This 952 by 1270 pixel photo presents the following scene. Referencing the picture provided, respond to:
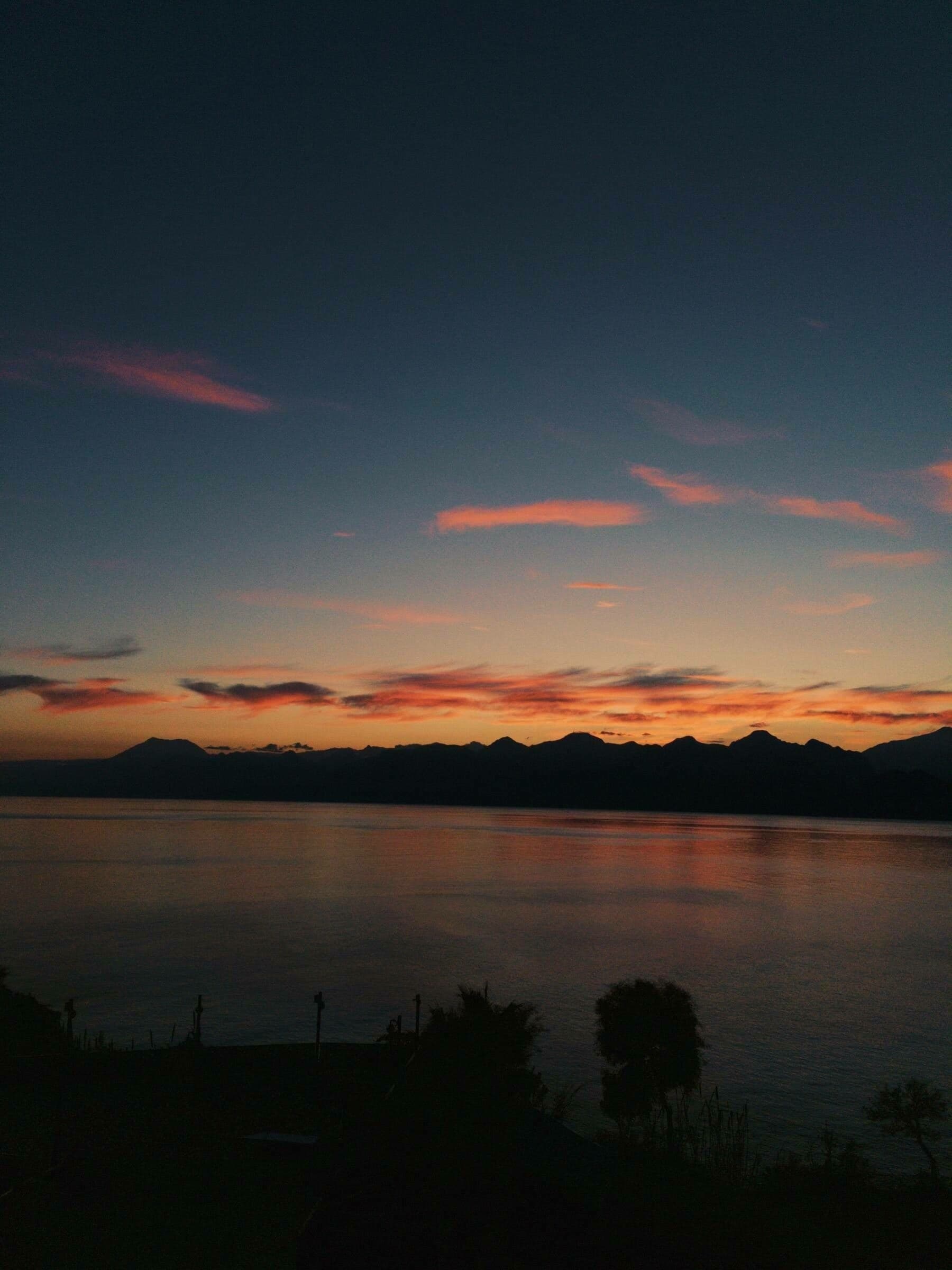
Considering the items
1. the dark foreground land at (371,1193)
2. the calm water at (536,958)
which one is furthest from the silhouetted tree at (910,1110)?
the calm water at (536,958)

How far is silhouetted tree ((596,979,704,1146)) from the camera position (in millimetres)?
38312

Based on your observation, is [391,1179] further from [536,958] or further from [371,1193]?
[536,958]

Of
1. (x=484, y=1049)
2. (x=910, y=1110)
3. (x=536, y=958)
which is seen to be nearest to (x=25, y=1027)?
(x=484, y=1049)

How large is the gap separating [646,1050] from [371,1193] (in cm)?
2266

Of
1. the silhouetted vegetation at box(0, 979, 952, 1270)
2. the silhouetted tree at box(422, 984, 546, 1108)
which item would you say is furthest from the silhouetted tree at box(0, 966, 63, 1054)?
the silhouetted tree at box(422, 984, 546, 1108)

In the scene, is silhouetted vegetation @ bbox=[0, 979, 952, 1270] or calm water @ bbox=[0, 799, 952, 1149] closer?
silhouetted vegetation @ bbox=[0, 979, 952, 1270]

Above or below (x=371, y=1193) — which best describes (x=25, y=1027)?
below

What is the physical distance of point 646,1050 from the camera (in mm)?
38875

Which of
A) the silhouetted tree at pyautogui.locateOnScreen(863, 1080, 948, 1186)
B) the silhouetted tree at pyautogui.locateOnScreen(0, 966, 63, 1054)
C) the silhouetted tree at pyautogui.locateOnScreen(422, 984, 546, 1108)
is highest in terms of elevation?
the silhouetted tree at pyautogui.locateOnScreen(422, 984, 546, 1108)

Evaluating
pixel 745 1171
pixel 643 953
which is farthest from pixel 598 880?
pixel 745 1171

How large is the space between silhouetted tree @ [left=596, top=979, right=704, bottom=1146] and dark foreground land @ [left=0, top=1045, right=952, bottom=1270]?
23.7 ft

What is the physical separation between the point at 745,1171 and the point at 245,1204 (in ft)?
84.2

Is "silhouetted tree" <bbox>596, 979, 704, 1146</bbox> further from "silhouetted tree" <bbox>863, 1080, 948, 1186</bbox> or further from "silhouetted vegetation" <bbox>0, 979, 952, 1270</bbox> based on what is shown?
"silhouetted tree" <bbox>863, 1080, 948, 1186</bbox>

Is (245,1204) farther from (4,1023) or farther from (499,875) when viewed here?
(499,875)
